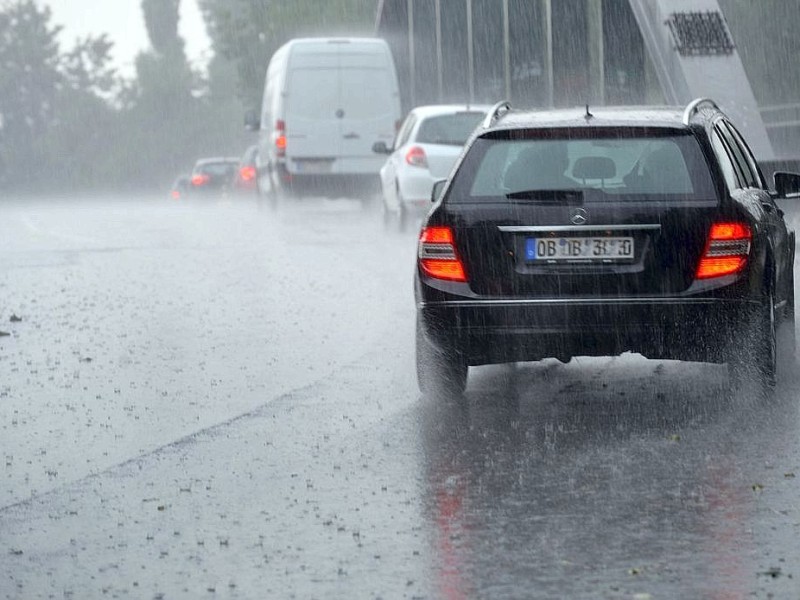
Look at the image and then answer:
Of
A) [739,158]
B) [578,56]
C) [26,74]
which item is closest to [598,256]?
[739,158]

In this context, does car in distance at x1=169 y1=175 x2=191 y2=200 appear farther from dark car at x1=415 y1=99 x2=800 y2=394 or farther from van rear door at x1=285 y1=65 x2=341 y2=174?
dark car at x1=415 y1=99 x2=800 y2=394

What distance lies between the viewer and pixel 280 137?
3253cm

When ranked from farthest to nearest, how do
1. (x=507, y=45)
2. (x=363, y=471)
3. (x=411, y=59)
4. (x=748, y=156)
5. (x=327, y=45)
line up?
(x=411, y=59) → (x=507, y=45) → (x=327, y=45) → (x=748, y=156) → (x=363, y=471)

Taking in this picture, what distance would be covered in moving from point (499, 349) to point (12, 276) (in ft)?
39.0

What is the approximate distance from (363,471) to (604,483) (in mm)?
983

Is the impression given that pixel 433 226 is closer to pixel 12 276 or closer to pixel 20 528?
pixel 20 528

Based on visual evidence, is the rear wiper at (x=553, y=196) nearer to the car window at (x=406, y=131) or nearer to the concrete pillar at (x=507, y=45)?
the car window at (x=406, y=131)

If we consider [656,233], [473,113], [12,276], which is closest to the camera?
[656,233]

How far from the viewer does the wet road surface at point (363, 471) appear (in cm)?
592

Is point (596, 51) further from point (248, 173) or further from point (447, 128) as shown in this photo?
point (248, 173)

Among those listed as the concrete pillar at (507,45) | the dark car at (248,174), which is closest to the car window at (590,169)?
the concrete pillar at (507,45)

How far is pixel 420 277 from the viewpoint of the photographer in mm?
9398

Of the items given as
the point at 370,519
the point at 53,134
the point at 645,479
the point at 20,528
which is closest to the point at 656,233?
the point at 645,479

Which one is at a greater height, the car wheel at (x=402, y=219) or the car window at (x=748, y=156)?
the car window at (x=748, y=156)
